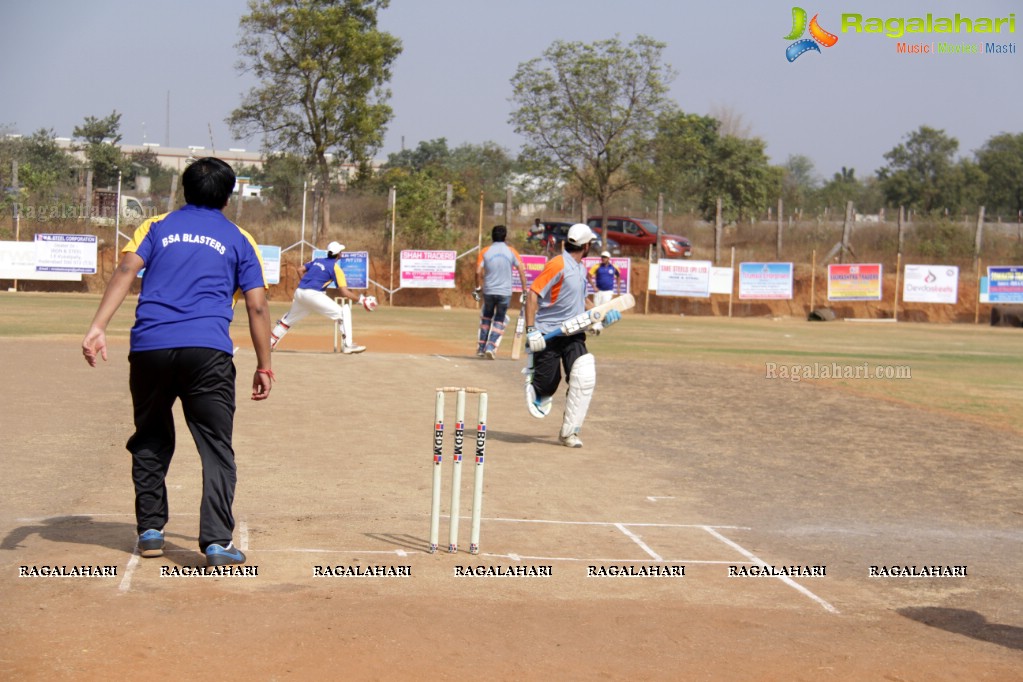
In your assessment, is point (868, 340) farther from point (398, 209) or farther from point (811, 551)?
point (811, 551)

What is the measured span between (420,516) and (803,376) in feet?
37.3

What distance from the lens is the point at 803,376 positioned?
18031mm

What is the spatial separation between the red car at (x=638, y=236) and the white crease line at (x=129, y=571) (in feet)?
129

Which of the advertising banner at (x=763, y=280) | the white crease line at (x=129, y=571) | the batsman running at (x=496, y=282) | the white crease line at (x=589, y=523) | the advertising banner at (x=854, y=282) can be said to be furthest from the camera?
the advertising banner at (x=854, y=282)

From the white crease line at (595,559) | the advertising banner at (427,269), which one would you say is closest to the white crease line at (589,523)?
Result: the white crease line at (595,559)

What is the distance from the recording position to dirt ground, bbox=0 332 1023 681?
202 inches

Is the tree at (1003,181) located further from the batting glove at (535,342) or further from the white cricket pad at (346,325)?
the batting glove at (535,342)

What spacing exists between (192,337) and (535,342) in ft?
17.1

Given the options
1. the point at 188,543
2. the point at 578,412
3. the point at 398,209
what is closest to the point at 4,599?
the point at 188,543

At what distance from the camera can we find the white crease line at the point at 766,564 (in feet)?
20.6

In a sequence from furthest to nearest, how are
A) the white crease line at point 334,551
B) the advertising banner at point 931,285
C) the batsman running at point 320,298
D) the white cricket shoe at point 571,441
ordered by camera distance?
1. the advertising banner at point 931,285
2. the batsman running at point 320,298
3. the white cricket shoe at point 571,441
4. the white crease line at point 334,551

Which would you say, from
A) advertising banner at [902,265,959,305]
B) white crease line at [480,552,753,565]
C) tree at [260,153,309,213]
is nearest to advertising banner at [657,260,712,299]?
advertising banner at [902,265,959,305]

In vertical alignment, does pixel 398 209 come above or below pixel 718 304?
above

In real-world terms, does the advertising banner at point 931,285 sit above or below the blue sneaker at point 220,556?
above
